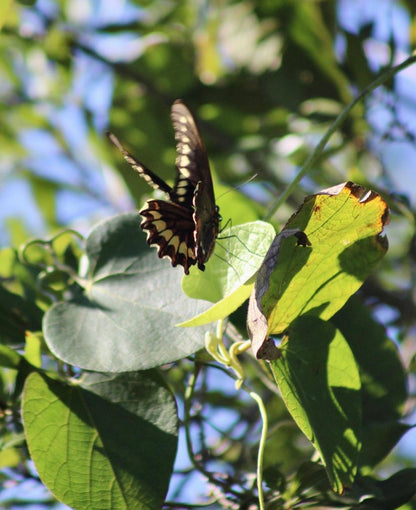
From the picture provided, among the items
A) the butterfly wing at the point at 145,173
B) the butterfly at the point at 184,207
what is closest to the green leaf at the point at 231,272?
the butterfly at the point at 184,207

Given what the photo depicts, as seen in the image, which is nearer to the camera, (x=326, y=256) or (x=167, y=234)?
(x=326, y=256)

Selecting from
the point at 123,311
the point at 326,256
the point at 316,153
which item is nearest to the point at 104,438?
the point at 123,311

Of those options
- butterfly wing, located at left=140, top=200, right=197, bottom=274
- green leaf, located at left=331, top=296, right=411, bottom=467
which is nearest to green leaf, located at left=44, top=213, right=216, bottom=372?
butterfly wing, located at left=140, top=200, right=197, bottom=274

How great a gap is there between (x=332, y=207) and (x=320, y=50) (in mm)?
1159

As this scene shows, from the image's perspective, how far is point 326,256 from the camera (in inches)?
29.7

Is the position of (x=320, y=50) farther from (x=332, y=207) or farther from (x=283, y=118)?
(x=332, y=207)

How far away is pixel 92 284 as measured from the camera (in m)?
1.03

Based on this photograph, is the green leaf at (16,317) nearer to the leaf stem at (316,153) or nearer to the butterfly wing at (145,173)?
the butterfly wing at (145,173)

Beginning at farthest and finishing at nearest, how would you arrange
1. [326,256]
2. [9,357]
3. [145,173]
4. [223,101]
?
[223,101] → [145,173] → [9,357] → [326,256]

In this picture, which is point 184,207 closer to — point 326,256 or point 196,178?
point 196,178

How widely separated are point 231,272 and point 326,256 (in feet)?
0.43

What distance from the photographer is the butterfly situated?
0.96 metres

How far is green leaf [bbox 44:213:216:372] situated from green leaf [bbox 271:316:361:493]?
128 mm

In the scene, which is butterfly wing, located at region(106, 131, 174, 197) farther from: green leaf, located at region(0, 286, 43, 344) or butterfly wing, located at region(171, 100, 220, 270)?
green leaf, located at region(0, 286, 43, 344)
